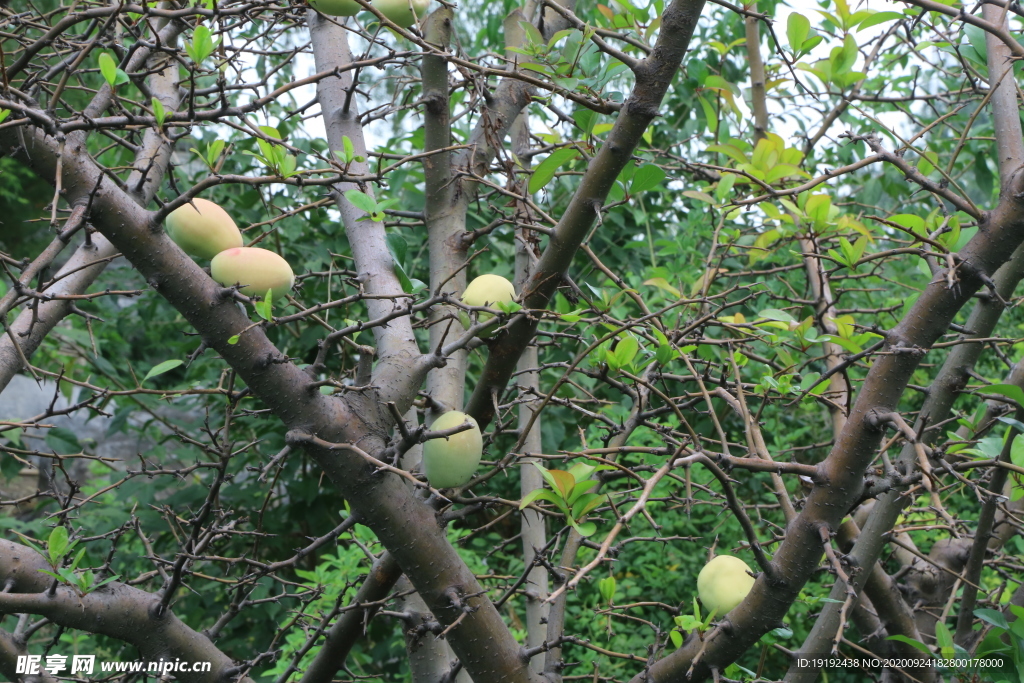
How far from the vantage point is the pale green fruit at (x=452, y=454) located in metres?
1.24

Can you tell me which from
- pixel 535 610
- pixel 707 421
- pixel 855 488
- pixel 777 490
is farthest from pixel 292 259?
pixel 855 488

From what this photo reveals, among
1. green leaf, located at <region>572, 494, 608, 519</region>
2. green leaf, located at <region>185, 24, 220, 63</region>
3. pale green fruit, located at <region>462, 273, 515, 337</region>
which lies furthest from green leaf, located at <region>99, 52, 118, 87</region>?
green leaf, located at <region>572, 494, 608, 519</region>

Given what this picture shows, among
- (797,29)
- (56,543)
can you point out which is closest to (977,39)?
(797,29)

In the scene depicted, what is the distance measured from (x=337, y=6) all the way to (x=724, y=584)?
1.29 m

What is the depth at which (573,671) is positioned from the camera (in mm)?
2723

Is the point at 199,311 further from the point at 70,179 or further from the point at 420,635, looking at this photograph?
the point at 420,635

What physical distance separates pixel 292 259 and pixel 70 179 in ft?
6.95

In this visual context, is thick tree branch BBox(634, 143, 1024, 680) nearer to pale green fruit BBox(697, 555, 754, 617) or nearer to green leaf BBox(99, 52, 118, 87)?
pale green fruit BBox(697, 555, 754, 617)

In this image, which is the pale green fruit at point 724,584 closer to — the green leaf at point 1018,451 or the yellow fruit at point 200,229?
the green leaf at point 1018,451

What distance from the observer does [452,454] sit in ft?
4.06

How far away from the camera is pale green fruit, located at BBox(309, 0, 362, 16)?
4.58 ft

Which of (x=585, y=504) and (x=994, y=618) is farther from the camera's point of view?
(x=994, y=618)

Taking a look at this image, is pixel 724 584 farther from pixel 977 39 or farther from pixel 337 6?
pixel 337 6

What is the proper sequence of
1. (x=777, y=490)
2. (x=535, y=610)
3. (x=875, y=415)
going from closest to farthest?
(x=875, y=415) → (x=777, y=490) → (x=535, y=610)
